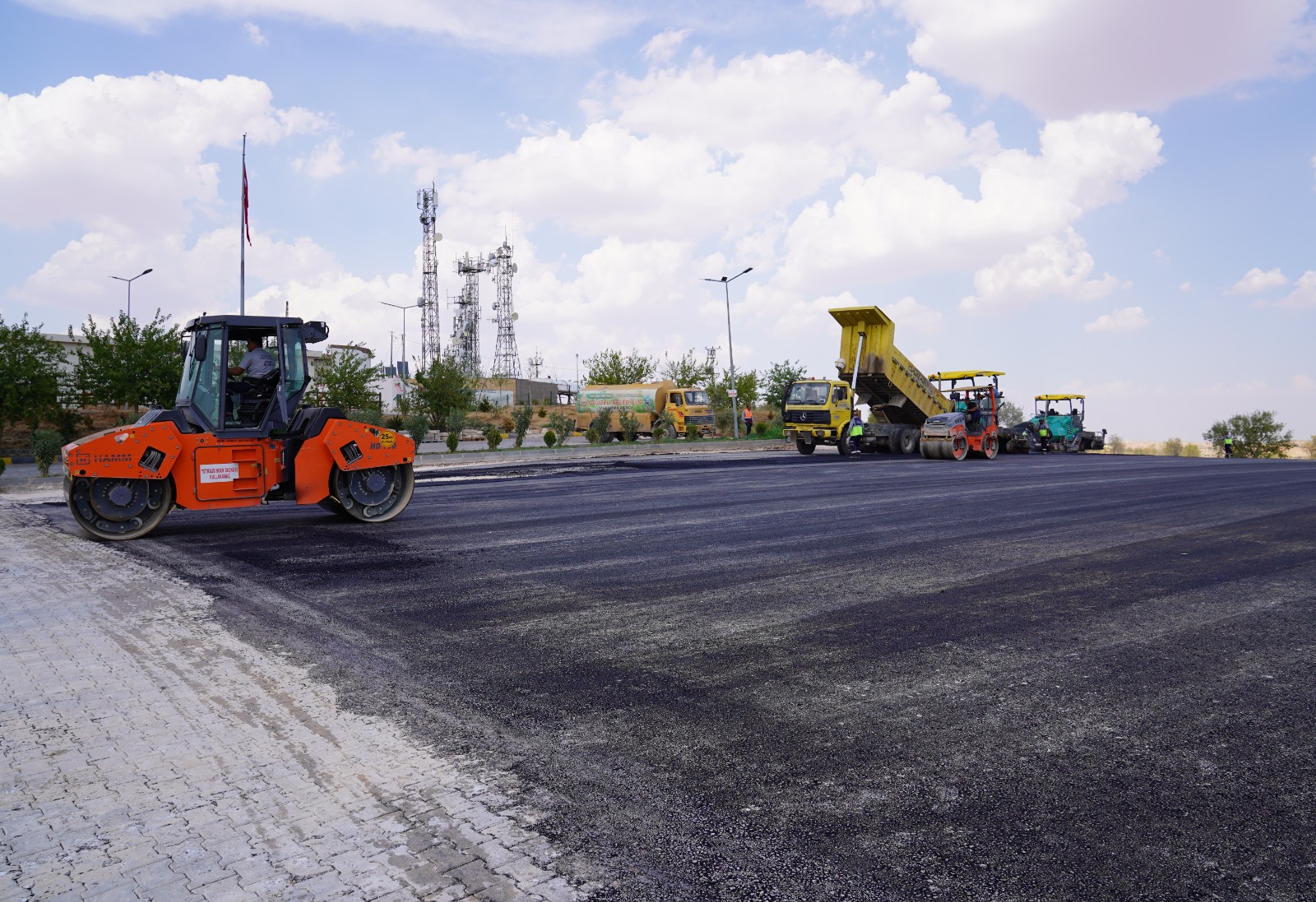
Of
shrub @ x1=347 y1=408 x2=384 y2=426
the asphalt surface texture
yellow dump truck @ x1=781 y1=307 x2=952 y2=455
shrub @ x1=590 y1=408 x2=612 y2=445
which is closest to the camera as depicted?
the asphalt surface texture

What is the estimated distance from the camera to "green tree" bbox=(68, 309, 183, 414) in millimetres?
35719

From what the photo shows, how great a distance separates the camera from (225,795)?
3545mm

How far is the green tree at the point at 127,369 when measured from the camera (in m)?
35.7

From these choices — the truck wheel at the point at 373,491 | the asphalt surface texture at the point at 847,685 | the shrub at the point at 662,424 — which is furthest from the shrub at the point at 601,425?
the asphalt surface texture at the point at 847,685

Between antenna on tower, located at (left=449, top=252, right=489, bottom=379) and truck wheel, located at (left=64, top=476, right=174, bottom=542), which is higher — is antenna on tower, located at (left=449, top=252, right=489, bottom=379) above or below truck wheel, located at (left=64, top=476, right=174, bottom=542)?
above

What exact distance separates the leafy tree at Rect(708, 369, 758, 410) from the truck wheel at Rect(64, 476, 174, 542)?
155 ft

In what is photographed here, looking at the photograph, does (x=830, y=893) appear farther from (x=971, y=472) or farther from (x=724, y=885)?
(x=971, y=472)

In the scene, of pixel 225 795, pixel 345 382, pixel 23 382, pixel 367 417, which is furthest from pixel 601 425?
pixel 225 795

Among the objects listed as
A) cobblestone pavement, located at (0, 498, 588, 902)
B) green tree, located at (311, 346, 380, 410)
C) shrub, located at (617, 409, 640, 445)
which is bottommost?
cobblestone pavement, located at (0, 498, 588, 902)

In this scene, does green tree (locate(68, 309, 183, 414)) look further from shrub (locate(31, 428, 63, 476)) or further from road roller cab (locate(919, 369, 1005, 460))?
road roller cab (locate(919, 369, 1005, 460))

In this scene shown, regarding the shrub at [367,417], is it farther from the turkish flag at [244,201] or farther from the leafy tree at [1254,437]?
the leafy tree at [1254,437]

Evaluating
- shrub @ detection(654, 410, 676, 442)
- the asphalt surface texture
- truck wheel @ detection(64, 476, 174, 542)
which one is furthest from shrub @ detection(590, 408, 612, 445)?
truck wheel @ detection(64, 476, 174, 542)

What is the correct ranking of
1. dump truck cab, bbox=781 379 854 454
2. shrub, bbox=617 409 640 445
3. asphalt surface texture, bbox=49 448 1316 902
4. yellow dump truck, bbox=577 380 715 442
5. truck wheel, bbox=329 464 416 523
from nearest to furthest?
1. asphalt surface texture, bbox=49 448 1316 902
2. truck wheel, bbox=329 464 416 523
3. dump truck cab, bbox=781 379 854 454
4. shrub, bbox=617 409 640 445
5. yellow dump truck, bbox=577 380 715 442

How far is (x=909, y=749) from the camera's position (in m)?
3.96
